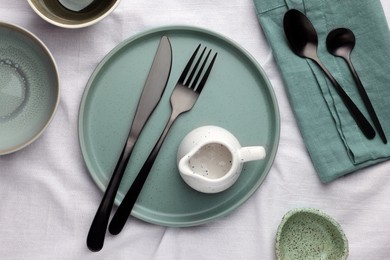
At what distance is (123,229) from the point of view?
2.42 feet

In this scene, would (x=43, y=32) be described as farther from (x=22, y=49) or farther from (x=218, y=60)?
(x=218, y=60)

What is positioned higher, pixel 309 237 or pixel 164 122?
pixel 164 122

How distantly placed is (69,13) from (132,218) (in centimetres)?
28

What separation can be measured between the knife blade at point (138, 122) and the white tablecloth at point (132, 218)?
3cm

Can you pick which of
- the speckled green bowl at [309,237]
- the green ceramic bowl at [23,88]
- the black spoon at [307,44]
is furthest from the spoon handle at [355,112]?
the green ceramic bowl at [23,88]

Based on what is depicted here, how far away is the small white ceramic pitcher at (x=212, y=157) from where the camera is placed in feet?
2.12

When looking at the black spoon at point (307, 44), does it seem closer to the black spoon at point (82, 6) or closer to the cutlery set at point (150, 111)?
the cutlery set at point (150, 111)

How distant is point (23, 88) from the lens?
2.42 feet

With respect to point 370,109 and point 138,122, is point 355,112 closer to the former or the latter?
point 370,109

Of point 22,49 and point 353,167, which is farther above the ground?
point 22,49

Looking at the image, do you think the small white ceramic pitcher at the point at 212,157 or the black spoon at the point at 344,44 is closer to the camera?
the small white ceramic pitcher at the point at 212,157

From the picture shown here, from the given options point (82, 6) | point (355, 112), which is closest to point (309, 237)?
point (355, 112)

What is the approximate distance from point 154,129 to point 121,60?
100mm

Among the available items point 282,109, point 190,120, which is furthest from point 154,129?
point 282,109
